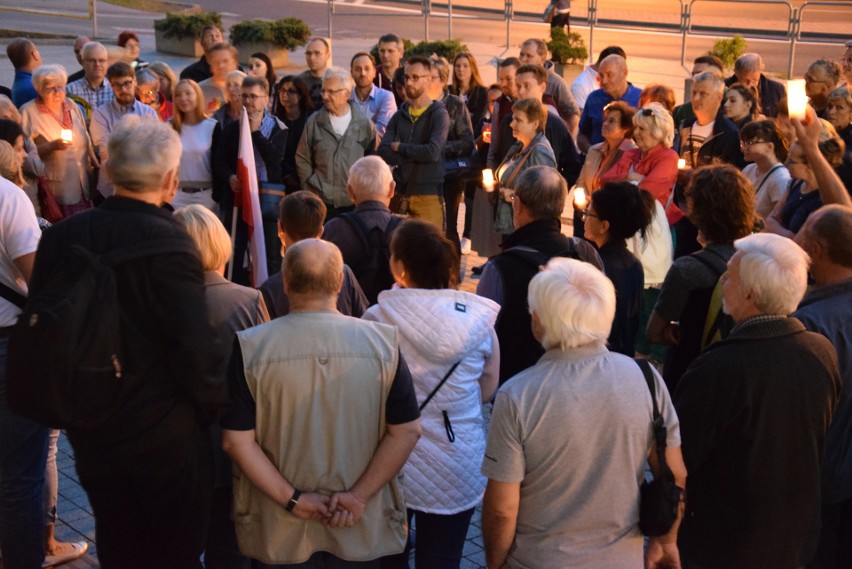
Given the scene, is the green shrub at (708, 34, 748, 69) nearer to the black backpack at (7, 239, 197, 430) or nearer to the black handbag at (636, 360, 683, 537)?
the black handbag at (636, 360, 683, 537)

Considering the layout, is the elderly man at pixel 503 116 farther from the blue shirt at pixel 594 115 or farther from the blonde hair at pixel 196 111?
the blonde hair at pixel 196 111

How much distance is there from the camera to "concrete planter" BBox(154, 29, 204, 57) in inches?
928

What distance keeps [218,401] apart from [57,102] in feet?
18.1

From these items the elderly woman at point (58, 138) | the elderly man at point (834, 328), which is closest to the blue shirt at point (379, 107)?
the elderly woman at point (58, 138)

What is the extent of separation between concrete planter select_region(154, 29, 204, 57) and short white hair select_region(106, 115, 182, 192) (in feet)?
68.5

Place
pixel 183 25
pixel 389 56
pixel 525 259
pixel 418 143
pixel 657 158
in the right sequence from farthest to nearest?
pixel 183 25 → pixel 389 56 → pixel 418 143 → pixel 657 158 → pixel 525 259

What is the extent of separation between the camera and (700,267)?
4840mm

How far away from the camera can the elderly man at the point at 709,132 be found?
802 centimetres

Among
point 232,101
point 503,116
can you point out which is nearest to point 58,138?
point 232,101

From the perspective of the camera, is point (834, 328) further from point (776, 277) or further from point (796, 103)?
point (796, 103)

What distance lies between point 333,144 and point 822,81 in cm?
432

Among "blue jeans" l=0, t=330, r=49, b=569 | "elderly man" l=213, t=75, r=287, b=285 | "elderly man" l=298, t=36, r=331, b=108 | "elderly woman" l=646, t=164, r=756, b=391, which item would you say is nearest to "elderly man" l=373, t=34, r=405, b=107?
"elderly man" l=298, t=36, r=331, b=108

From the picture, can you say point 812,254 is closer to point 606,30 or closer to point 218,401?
point 218,401

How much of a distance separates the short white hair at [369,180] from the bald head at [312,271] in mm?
2150
